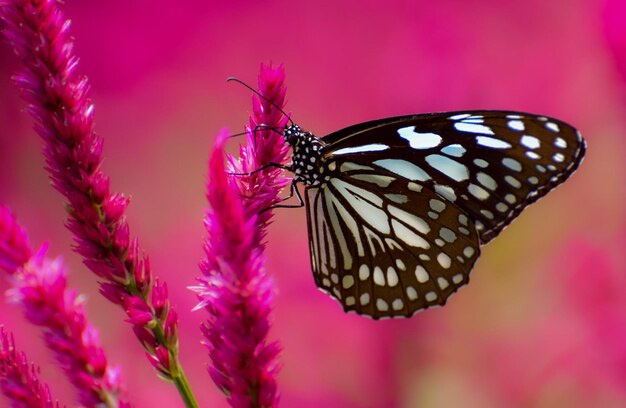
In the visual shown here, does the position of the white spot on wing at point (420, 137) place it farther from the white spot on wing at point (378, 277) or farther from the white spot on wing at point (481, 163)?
the white spot on wing at point (378, 277)

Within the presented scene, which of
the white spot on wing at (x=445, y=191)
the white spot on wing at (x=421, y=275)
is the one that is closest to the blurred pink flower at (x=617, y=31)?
the white spot on wing at (x=445, y=191)

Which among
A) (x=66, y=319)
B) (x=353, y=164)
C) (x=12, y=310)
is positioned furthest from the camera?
(x=12, y=310)

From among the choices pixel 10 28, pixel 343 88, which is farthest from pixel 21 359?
pixel 343 88

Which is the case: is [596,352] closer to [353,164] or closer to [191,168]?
[353,164]

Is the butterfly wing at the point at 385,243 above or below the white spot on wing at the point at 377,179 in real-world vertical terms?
below

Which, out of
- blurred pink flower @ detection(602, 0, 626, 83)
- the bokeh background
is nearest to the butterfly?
blurred pink flower @ detection(602, 0, 626, 83)

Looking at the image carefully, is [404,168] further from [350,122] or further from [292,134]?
[350,122]

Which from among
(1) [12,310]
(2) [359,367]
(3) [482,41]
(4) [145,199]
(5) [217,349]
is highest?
(3) [482,41]

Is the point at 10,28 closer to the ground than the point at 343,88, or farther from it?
closer to the ground
